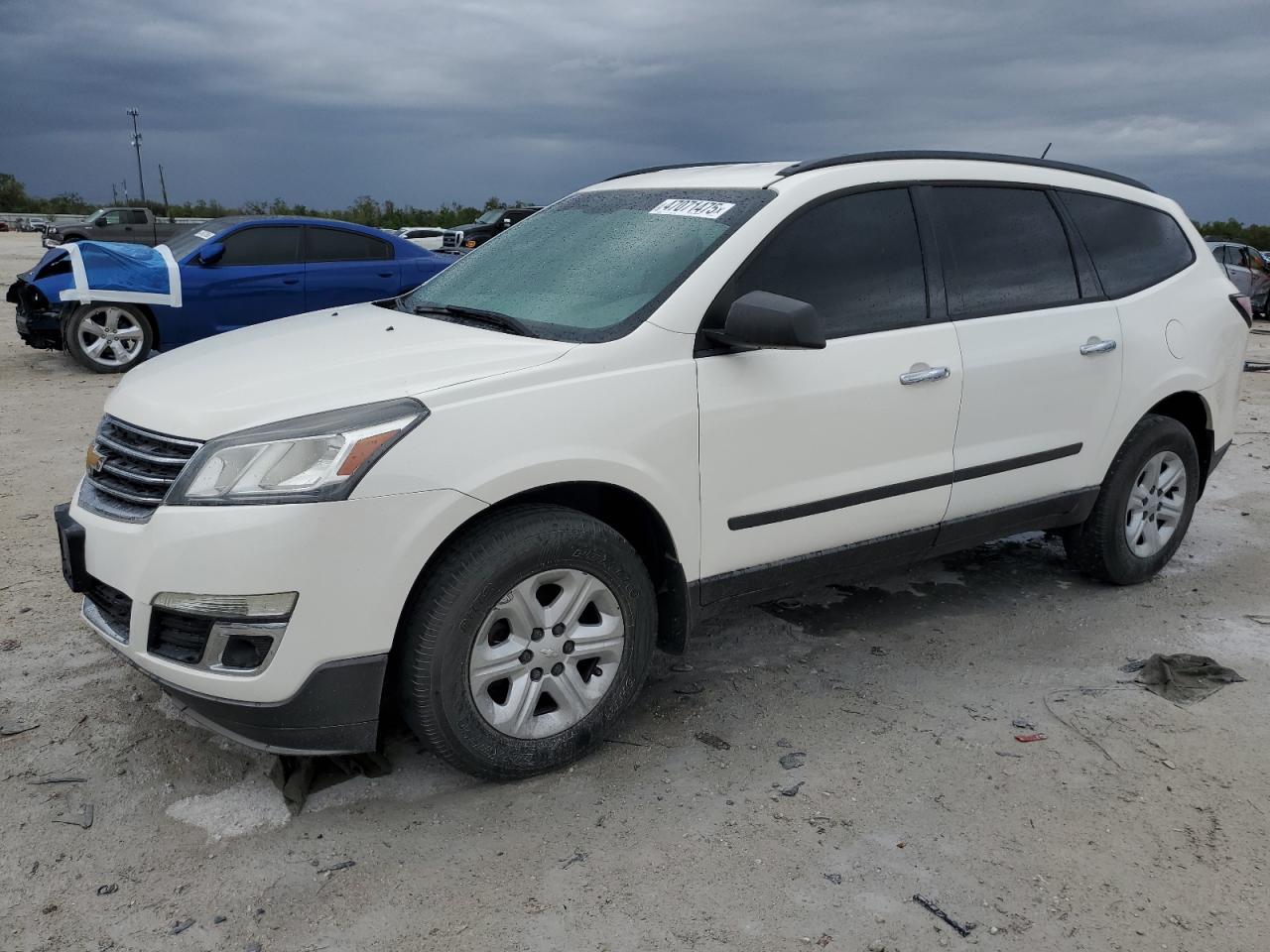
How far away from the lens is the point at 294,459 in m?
2.71

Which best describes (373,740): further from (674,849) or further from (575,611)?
(674,849)

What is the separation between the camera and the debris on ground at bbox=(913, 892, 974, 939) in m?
2.53

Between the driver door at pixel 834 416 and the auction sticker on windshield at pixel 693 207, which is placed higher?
the auction sticker on windshield at pixel 693 207

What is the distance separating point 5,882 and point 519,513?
160cm

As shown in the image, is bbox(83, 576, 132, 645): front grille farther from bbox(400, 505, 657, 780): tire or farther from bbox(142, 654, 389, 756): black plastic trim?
bbox(400, 505, 657, 780): tire

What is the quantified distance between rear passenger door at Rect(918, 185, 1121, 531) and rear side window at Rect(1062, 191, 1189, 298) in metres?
0.11

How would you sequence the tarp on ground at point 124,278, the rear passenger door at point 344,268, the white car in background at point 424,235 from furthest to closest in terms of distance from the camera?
the white car in background at point 424,235 → the rear passenger door at point 344,268 → the tarp on ground at point 124,278

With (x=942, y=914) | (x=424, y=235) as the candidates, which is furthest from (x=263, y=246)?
(x=424, y=235)

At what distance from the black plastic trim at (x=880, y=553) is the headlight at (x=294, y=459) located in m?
1.15

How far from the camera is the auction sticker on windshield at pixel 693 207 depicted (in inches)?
140

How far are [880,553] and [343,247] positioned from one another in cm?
846

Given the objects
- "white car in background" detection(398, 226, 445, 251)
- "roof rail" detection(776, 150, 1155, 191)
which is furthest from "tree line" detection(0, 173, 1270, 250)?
"roof rail" detection(776, 150, 1155, 191)

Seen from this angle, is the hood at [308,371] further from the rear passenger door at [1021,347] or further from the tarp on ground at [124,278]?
the tarp on ground at [124,278]

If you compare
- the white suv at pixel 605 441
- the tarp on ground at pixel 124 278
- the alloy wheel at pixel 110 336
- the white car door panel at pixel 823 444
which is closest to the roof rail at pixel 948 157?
the white suv at pixel 605 441
